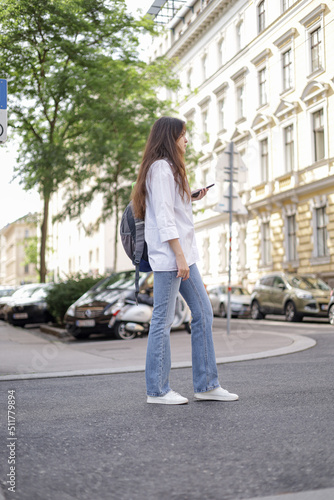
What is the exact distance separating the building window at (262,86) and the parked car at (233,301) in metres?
10.6

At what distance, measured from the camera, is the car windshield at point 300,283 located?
21175 millimetres

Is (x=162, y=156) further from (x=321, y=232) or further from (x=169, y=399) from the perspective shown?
(x=321, y=232)

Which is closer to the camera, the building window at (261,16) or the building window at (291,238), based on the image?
the building window at (291,238)

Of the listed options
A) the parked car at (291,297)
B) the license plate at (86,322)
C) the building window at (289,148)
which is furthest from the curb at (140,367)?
the building window at (289,148)

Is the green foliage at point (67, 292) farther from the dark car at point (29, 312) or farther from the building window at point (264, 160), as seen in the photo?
the building window at point (264, 160)

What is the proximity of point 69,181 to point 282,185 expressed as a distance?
13031 millimetres

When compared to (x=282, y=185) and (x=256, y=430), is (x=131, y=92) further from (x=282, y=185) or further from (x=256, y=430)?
(x=256, y=430)

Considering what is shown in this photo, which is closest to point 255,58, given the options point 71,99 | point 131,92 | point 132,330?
point 131,92

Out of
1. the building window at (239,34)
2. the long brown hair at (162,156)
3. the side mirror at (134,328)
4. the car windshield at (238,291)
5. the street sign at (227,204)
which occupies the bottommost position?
the side mirror at (134,328)

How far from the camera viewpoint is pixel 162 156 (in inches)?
192

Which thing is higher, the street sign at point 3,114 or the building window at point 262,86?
the building window at point 262,86

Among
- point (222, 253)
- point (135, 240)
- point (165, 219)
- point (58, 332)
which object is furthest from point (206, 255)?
point (165, 219)

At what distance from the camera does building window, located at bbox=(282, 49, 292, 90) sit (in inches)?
1212

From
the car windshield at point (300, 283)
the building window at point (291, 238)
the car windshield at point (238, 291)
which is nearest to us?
the car windshield at point (300, 283)
